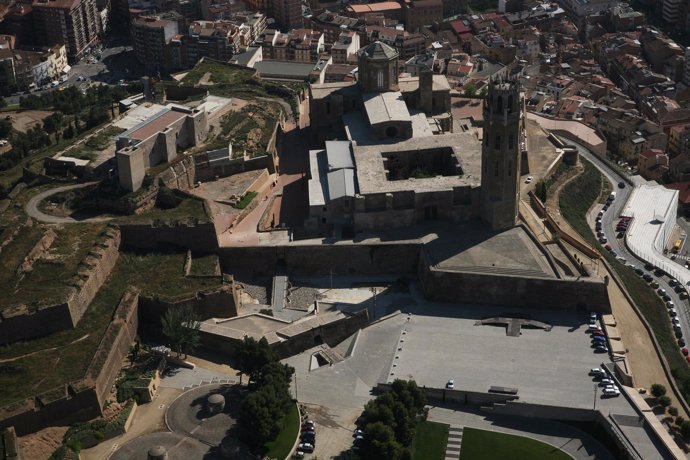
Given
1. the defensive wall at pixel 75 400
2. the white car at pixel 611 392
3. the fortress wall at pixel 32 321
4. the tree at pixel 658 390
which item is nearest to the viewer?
the defensive wall at pixel 75 400

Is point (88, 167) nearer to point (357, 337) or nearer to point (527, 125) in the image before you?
point (357, 337)

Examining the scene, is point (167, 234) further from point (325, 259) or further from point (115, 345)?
point (115, 345)

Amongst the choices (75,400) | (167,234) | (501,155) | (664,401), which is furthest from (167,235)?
(664,401)

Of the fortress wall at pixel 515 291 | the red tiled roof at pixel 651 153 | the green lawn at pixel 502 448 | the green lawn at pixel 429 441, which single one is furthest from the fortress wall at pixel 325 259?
the red tiled roof at pixel 651 153

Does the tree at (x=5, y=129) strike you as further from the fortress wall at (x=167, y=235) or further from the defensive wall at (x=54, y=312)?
the defensive wall at (x=54, y=312)

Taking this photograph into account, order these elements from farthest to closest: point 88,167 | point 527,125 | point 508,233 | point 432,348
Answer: point 527,125
point 88,167
point 508,233
point 432,348

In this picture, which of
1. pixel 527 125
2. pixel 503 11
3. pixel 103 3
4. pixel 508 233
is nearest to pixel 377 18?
pixel 503 11

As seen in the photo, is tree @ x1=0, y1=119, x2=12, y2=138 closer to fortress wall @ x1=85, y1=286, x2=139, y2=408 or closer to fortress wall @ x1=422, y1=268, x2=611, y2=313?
fortress wall @ x1=85, y1=286, x2=139, y2=408
